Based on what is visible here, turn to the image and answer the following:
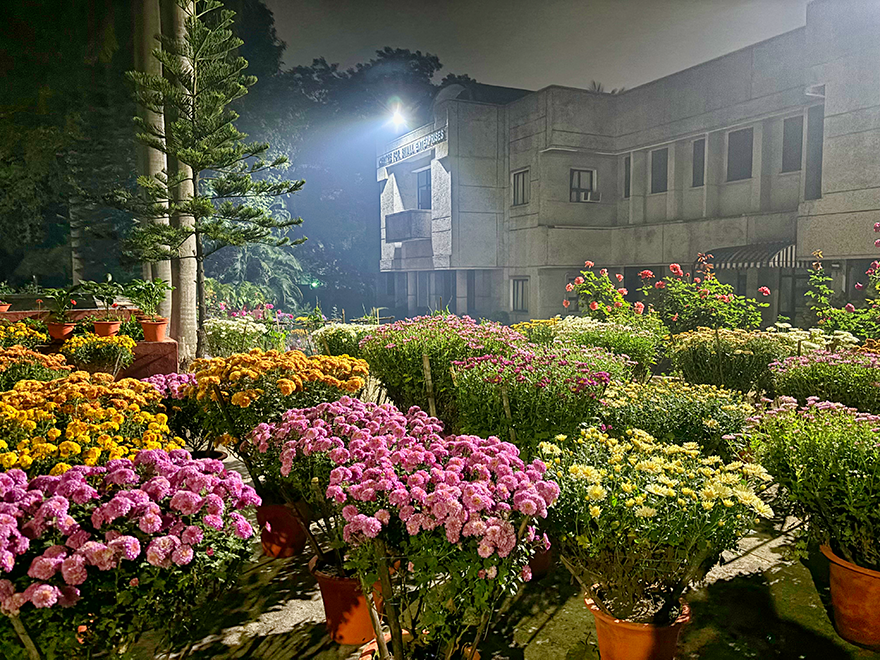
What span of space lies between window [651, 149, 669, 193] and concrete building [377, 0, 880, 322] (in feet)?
0.15

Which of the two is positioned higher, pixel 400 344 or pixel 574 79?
pixel 574 79

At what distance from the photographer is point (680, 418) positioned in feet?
17.1

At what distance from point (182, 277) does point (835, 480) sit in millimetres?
9985

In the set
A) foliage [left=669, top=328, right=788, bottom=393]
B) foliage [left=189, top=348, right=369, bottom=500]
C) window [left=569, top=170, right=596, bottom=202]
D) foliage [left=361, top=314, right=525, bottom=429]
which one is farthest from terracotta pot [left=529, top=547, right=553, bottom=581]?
window [left=569, top=170, right=596, bottom=202]

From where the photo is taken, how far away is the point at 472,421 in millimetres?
5250

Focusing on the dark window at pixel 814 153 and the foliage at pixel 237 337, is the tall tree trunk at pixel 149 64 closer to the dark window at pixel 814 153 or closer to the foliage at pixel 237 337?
the foliage at pixel 237 337

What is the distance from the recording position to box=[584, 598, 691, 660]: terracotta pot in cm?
303

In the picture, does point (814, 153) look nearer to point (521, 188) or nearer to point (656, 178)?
point (656, 178)

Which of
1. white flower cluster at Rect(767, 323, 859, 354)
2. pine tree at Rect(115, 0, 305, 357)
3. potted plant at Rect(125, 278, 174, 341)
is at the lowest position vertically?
white flower cluster at Rect(767, 323, 859, 354)

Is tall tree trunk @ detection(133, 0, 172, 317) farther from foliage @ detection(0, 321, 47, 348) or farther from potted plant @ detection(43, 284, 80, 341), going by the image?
foliage @ detection(0, 321, 47, 348)

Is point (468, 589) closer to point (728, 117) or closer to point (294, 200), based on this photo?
point (728, 117)

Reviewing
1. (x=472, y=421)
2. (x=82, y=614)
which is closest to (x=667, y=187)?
(x=472, y=421)

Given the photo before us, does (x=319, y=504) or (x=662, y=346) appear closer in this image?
(x=319, y=504)

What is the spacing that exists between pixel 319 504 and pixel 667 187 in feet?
61.5
